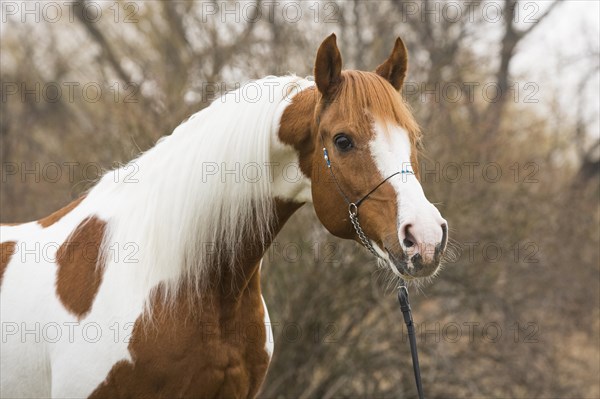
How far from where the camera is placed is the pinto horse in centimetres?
284

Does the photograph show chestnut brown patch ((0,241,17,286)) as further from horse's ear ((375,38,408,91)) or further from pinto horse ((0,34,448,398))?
horse's ear ((375,38,408,91))

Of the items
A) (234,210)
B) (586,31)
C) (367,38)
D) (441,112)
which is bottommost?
(234,210)

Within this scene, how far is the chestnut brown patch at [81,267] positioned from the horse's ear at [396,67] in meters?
1.43

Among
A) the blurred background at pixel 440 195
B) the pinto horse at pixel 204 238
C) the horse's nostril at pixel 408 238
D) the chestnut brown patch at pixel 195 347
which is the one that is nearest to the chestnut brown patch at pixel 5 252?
the pinto horse at pixel 204 238

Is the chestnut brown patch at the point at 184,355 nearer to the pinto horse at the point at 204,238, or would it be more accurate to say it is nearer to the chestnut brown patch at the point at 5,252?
the pinto horse at the point at 204,238

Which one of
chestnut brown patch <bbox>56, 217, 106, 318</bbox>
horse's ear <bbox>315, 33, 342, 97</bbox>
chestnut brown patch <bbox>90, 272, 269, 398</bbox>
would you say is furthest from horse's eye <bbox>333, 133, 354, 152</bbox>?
chestnut brown patch <bbox>56, 217, 106, 318</bbox>

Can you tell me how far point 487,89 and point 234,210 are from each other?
19.9 ft

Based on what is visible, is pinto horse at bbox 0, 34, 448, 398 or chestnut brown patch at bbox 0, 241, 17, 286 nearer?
pinto horse at bbox 0, 34, 448, 398

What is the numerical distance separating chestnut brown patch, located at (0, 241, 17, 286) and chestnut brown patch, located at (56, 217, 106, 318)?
0.29 meters

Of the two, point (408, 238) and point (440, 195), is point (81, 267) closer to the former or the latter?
point (408, 238)

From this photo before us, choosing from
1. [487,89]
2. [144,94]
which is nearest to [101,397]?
[144,94]

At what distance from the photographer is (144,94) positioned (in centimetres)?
770

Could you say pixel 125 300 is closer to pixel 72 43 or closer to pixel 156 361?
pixel 156 361

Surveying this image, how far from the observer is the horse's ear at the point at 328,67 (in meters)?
2.87
